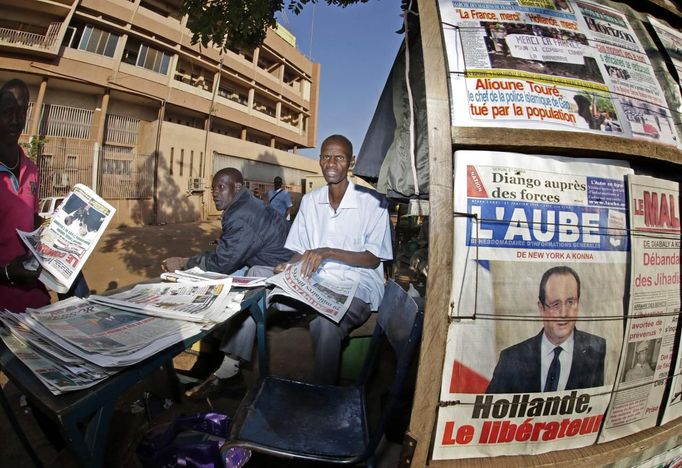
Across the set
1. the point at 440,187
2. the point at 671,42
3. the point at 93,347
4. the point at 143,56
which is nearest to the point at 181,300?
the point at 93,347

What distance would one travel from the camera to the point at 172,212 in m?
12.9

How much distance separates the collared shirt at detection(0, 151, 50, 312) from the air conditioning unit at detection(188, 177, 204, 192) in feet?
43.1

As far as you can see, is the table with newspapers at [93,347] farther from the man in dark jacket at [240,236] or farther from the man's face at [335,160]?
the man's face at [335,160]

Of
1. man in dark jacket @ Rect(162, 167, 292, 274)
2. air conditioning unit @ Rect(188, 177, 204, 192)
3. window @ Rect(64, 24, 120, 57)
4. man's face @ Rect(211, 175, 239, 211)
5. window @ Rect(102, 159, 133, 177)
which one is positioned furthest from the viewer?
air conditioning unit @ Rect(188, 177, 204, 192)

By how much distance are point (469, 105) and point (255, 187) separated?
17.4 m

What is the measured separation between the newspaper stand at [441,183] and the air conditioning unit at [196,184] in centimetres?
1463

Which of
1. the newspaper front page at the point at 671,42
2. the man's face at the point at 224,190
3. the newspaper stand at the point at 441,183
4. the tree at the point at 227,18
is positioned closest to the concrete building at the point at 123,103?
the tree at the point at 227,18

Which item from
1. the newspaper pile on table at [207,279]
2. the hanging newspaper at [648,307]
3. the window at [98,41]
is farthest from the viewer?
the window at [98,41]

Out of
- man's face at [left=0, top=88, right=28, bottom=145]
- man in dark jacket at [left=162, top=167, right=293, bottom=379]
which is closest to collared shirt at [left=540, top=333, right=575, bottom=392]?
man in dark jacket at [left=162, top=167, right=293, bottom=379]

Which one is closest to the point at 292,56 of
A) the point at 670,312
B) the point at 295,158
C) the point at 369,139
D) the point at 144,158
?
the point at 295,158

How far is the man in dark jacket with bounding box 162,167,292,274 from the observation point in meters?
2.14

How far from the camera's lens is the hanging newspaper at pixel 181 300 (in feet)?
3.91

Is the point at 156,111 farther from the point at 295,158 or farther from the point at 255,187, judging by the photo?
the point at 295,158

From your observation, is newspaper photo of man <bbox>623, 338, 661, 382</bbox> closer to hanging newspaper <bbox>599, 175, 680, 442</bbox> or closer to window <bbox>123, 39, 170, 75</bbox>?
hanging newspaper <bbox>599, 175, 680, 442</bbox>
